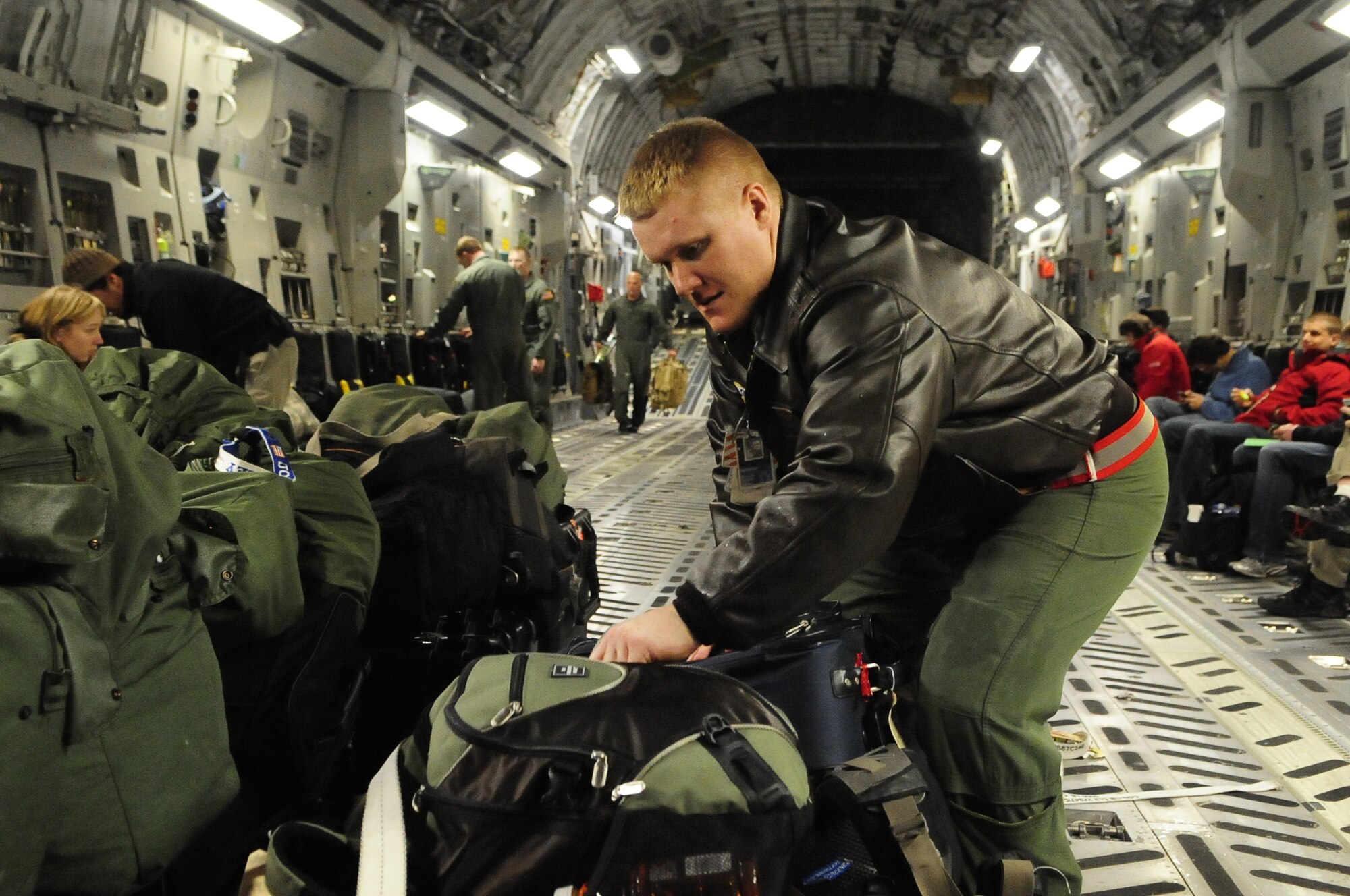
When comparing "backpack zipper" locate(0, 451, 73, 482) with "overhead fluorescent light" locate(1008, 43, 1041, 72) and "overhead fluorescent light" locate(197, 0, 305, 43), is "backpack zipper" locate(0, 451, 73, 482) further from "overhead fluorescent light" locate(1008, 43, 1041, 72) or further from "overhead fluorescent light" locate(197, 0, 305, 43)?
"overhead fluorescent light" locate(1008, 43, 1041, 72)

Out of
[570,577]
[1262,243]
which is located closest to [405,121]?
[570,577]

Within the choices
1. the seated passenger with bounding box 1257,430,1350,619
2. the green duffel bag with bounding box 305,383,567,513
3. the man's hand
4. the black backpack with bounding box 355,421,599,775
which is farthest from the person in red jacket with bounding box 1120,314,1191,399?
the man's hand

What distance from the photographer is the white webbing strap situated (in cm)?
142

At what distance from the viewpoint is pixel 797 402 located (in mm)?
1981

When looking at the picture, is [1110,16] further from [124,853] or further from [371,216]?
[124,853]

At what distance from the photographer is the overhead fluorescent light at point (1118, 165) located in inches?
452

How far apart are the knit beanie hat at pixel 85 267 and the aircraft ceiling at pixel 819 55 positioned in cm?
446

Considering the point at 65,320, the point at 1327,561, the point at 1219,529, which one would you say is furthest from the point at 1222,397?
the point at 65,320

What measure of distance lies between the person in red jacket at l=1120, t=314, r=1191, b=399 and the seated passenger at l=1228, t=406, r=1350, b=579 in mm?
1763

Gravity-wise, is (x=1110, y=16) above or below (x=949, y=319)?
above

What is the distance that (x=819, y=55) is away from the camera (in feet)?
55.7

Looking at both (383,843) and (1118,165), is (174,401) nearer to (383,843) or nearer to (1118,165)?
(383,843)

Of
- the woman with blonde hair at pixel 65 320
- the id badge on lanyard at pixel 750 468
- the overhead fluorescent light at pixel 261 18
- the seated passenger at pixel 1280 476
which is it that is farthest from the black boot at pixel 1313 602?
the overhead fluorescent light at pixel 261 18

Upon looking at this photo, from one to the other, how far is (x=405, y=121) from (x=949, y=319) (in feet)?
27.2
